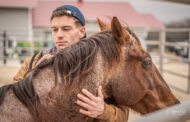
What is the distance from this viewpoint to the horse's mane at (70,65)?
4.10 ft

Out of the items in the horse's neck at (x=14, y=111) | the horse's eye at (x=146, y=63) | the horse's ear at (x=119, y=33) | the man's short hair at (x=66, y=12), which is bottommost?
the horse's neck at (x=14, y=111)

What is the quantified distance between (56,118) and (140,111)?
65 centimetres

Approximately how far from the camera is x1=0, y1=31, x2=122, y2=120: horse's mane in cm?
125

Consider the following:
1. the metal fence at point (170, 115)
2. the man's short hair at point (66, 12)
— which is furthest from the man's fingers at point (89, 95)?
the man's short hair at point (66, 12)

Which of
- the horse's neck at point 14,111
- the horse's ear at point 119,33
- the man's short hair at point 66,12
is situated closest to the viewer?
the horse's neck at point 14,111

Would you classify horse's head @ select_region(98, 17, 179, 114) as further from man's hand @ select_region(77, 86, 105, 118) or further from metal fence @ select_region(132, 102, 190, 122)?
metal fence @ select_region(132, 102, 190, 122)

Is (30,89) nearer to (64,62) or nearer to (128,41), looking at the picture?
(64,62)

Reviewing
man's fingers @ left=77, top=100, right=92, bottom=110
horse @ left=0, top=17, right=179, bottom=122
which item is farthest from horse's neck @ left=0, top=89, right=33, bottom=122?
man's fingers @ left=77, top=100, right=92, bottom=110

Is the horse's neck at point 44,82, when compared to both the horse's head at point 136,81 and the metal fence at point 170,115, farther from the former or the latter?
the metal fence at point 170,115

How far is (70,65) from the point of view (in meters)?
1.28

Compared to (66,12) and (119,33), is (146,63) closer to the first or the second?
(119,33)

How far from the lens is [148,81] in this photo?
148 cm

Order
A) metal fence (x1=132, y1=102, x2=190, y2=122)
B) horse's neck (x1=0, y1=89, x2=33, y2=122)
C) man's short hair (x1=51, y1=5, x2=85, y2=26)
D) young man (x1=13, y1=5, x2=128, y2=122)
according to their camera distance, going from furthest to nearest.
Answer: man's short hair (x1=51, y1=5, x2=85, y2=26) < young man (x1=13, y1=5, x2=128, y2=122) < horse's neck (x1=0, y1=89, x2=33, y2=122) < metal fence (x1=132, y1=102, x2=190, y2=122)

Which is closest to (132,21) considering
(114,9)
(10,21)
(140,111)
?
(114,9)
